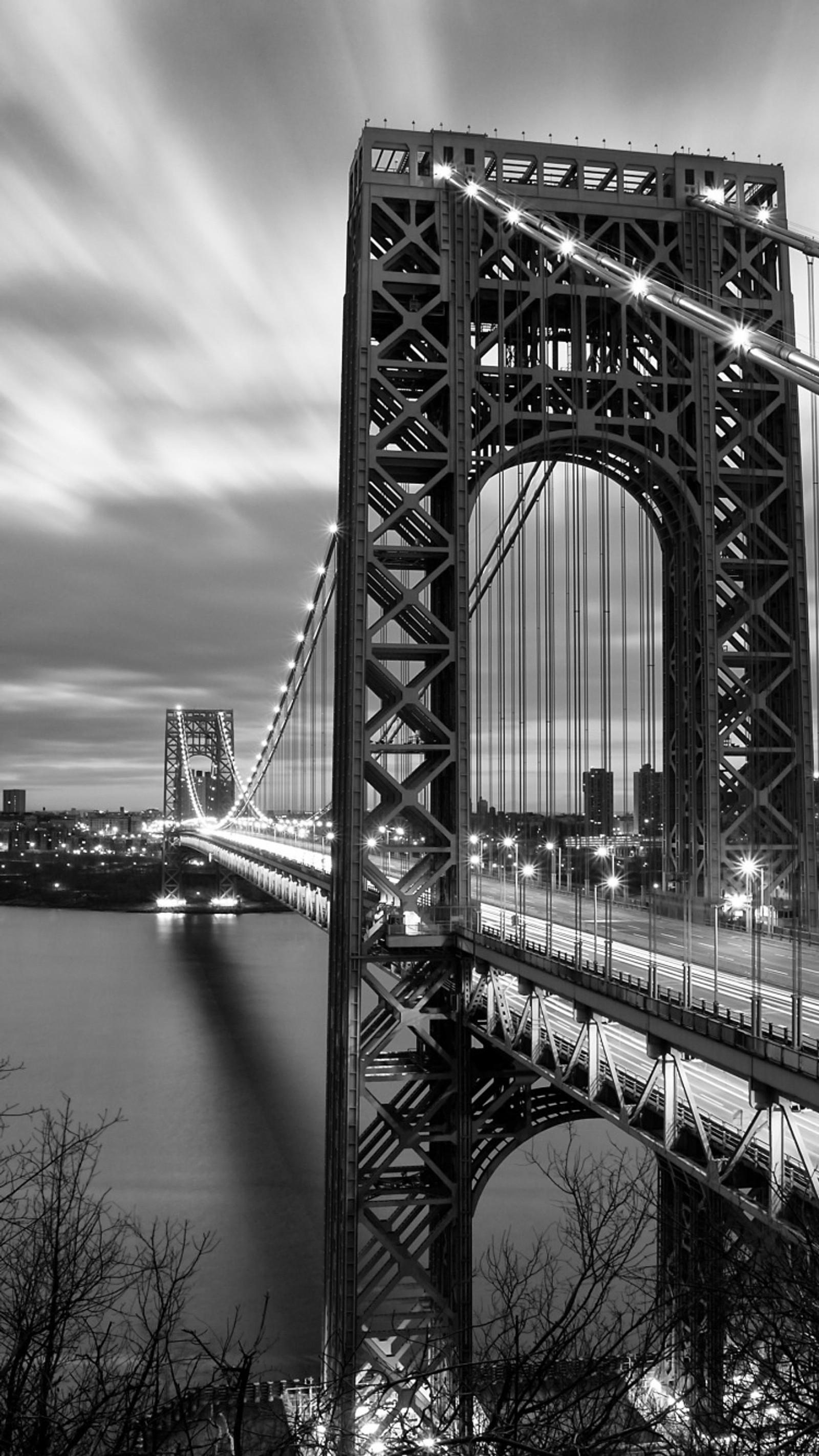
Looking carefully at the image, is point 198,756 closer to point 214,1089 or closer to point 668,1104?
point 214,1089

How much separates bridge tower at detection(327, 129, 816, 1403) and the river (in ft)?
18.0

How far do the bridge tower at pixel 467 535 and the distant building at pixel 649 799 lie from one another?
0.61 m

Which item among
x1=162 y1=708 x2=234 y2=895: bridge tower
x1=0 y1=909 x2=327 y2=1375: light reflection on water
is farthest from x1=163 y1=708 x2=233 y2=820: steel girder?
x1=0 y1=909 x2=327 y2=1375: light reflection on water

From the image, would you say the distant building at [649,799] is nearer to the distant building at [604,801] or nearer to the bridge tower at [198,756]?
the distant building at [604,801]

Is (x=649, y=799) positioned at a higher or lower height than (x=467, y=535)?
lower

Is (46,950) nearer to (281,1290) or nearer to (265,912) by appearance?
(265,912)

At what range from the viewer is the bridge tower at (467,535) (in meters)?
19.6

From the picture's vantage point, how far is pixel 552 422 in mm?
21031

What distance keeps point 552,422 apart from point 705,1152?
13874 millimetres

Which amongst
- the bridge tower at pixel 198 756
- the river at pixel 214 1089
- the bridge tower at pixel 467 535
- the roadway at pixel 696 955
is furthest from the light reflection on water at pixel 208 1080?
the bridge tower at pixel 198 756

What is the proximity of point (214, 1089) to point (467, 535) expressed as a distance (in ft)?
101

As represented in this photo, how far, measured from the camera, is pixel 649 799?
22.4m

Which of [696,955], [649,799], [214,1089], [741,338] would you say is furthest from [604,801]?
[214,1089]

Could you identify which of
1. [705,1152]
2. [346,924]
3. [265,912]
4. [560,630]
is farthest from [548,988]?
[265,912]
